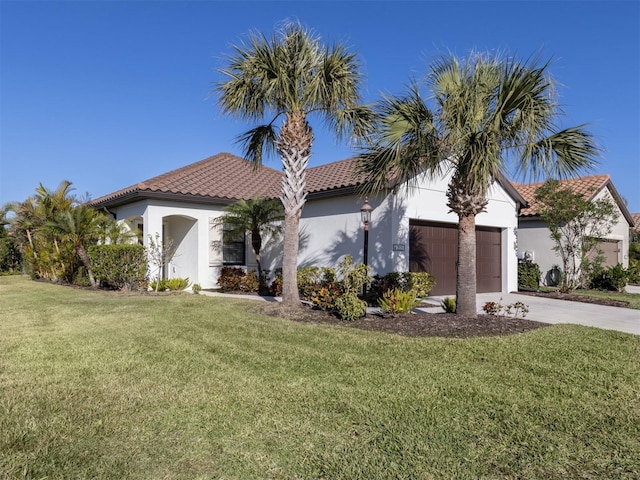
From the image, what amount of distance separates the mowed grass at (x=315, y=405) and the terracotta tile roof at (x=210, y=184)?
793 centimetres

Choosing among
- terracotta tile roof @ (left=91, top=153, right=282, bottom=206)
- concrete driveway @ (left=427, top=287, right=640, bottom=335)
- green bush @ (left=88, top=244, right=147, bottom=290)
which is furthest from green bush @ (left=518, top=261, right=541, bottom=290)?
green bush @ (left=88, top=244, right=147, bottom=290)

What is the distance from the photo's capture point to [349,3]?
11414mm

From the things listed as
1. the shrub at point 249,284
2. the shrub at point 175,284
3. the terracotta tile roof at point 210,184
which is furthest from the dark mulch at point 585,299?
the shrub at point 175,284

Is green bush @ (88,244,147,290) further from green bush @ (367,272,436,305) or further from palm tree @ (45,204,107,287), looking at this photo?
green bush @ (367,272,436,305)

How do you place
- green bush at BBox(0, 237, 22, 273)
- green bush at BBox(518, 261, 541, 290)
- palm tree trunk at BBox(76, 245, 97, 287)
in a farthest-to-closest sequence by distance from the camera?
green bush at BBox(0, 237, 22, 273) < green bush at BBox(518, 261, 541, 290) < palm tree trunk at BBox(76, 245, 97, 287)

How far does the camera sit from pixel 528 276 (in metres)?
17.0

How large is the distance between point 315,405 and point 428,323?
450 centimetres

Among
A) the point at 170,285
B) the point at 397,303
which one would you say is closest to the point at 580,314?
the point at 397,303

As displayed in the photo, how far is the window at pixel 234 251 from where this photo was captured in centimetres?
1655

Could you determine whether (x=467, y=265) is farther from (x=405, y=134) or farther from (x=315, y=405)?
(x=315, y=405)

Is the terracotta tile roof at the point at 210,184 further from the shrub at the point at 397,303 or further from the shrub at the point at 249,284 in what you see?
the shrub at the point at 397,303

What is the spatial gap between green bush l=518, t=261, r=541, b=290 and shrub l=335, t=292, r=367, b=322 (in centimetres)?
1116

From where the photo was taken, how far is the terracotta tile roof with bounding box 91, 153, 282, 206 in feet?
47.3

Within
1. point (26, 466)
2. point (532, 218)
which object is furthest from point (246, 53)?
point (532, 218)
